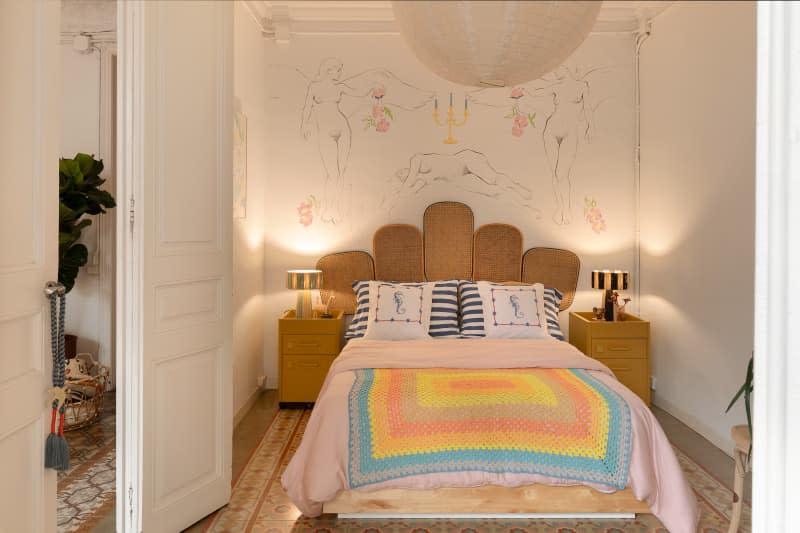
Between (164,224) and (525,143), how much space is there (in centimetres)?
313

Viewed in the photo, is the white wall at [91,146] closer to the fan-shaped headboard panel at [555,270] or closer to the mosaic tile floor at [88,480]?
the mosaic tile floor at [88,480]

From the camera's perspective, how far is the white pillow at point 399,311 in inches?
151

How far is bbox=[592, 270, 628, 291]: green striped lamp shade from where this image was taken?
4.25 metres

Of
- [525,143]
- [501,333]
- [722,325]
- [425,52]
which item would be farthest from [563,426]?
[525,143]

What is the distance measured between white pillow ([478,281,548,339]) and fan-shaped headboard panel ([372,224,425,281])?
794 mm

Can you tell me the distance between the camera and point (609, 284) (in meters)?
4.24

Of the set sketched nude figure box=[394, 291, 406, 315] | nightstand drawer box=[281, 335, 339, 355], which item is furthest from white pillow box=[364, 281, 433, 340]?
nightstand drawer box=[281, 335, 339, 355]

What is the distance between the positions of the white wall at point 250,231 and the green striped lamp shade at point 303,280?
0.32 meters

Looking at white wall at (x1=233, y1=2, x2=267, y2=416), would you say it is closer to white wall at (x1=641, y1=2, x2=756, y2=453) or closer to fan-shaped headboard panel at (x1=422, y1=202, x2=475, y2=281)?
fan-shaped headboard panel at (x1=422, y1=202, x2=475, y2=281)

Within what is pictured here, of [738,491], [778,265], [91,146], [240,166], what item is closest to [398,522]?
[738,491]

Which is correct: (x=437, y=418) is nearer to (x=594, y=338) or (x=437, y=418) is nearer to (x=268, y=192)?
(x=594, y=338)

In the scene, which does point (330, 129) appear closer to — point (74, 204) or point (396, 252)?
point (396, 252)

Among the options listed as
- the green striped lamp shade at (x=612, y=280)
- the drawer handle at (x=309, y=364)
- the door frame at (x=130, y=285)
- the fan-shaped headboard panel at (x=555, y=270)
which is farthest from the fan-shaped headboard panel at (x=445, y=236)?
the door frame at (x=130, y=285)

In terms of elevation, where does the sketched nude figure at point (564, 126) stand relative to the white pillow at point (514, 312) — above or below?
above
